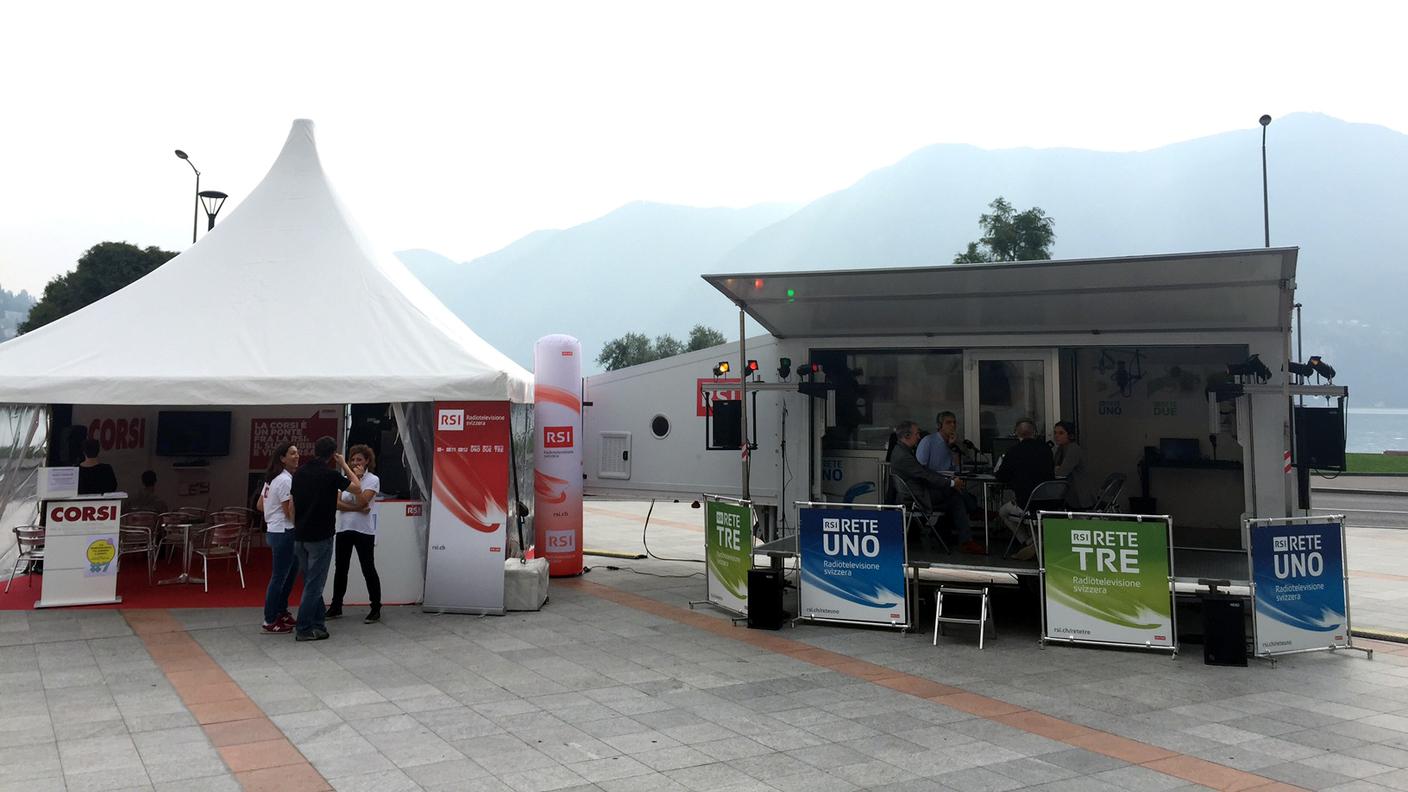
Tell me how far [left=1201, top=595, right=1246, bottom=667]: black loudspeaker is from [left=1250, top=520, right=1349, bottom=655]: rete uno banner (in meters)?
0.20

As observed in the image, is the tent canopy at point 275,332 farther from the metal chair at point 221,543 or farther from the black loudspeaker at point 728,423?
the black loudspeaker at point 728,423

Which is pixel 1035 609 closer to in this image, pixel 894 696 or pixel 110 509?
pixel 894 696

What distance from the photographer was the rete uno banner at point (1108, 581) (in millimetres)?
6984

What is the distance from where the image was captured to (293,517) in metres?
7.64

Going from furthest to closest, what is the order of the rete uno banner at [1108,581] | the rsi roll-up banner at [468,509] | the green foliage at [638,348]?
the green foliage at [638,348] → the rsi roll-up banner at [468,509] → the rete uno banner at [1108,581]

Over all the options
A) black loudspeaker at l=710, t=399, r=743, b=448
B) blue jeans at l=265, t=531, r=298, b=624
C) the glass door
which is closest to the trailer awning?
the glass door

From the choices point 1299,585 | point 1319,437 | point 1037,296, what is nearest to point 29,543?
point 1037,296

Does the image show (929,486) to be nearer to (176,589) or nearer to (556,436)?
(556,436)

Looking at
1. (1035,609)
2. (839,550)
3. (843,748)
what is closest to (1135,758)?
(843,748)

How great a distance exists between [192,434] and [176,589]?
298 cm

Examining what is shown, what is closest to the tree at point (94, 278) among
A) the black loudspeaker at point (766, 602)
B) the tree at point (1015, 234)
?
the black loudspeaker at point (766, 602)

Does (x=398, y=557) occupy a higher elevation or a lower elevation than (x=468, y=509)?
lower

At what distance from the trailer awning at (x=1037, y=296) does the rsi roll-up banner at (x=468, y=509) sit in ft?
8.95

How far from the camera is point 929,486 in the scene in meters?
8.86
